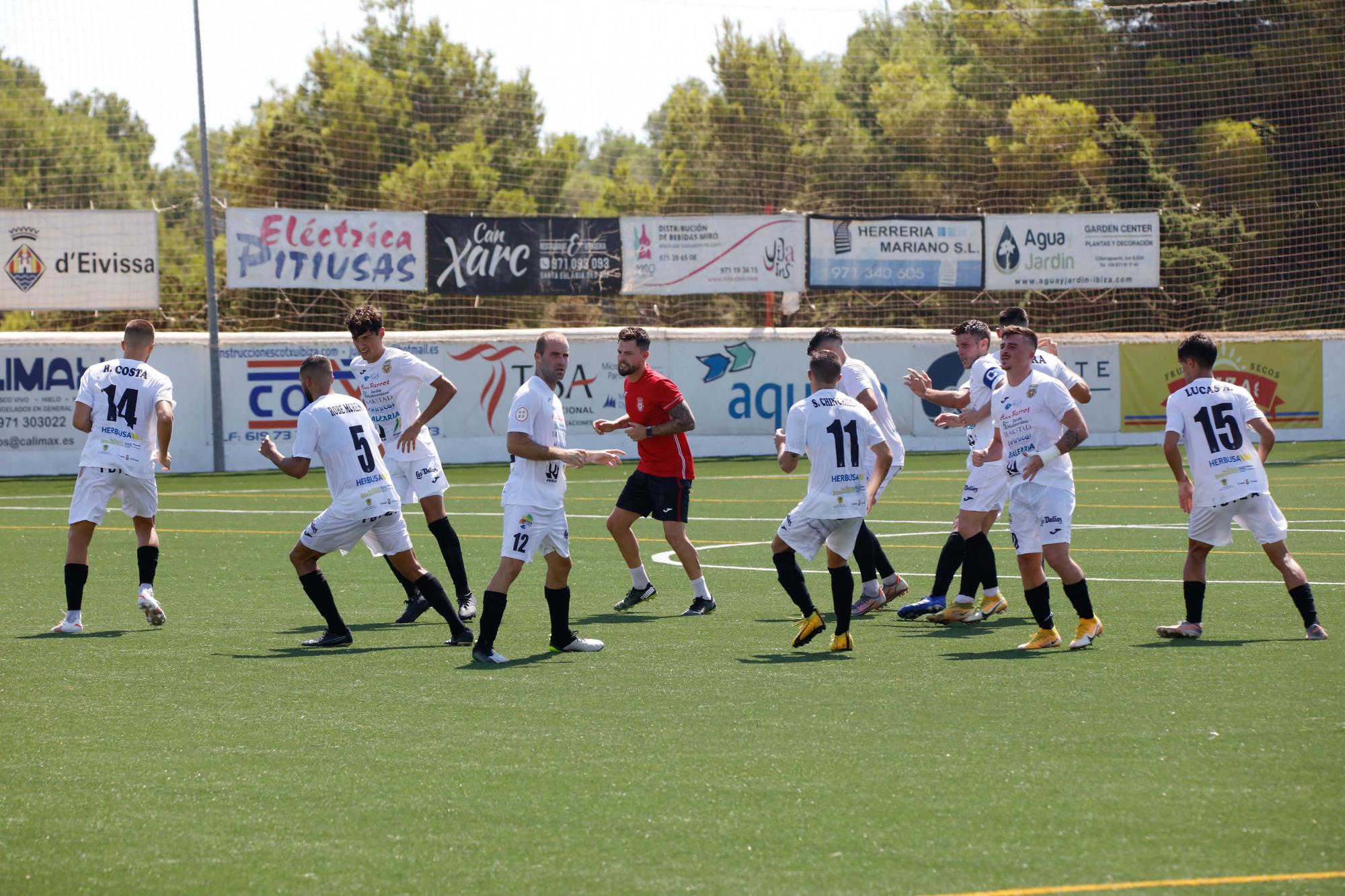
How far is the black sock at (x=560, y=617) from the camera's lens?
8992mm

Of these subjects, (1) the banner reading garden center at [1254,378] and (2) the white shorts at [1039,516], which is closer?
(2) the white shorts at [1039,516]

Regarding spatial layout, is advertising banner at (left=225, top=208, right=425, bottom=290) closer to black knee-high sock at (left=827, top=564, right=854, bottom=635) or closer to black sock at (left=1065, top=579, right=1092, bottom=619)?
black knee-high sock at (left=827, top=564, right=854, bottom=635)

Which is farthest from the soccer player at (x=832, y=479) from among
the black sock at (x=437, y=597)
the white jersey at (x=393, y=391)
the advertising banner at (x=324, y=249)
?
the advertising banner at (x=324, y=249)

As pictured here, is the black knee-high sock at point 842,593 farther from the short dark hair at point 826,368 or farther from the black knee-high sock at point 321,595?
the black knee-high sock at point 321,595

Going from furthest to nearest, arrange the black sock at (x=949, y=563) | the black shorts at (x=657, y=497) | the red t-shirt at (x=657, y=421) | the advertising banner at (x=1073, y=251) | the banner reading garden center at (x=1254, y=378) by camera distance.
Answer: the advertising banner at (x=1073, y=251) → the banner reading garden center at (x=1254, y=378) → the black shorts at (x=657, y=497) → the red t-shirt at (x=657, y=421) → the black sock at (x=949, y=563)

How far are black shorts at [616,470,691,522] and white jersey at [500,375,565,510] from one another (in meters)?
2.37

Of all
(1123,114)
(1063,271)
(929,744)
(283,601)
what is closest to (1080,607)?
(929,744)

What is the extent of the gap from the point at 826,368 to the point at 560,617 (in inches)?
88.4

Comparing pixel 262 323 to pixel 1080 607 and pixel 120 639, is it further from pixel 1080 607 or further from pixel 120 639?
pixel 1080 607

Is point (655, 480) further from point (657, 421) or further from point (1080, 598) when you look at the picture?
point (1080, 598)

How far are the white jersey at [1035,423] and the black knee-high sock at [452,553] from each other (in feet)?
13.3

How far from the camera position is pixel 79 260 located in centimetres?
2917

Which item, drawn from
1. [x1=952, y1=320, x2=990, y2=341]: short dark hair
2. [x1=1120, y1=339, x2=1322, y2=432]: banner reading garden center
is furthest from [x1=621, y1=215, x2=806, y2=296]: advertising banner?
[x1=952, y1=320, x2=990, y2=341]: short dark hair

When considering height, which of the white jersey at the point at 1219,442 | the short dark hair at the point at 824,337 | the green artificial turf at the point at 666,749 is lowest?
the green artificial turf at the point at 666,749
